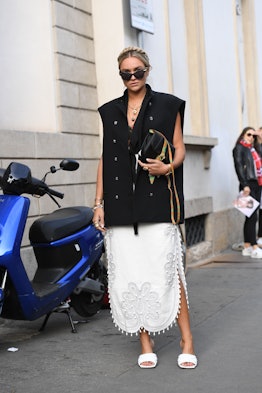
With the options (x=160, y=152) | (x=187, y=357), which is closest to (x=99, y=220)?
(x=160, y=152)

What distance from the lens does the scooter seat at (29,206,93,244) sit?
543cm

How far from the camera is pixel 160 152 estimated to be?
4.29 meters

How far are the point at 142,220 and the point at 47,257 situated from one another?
1392 mm

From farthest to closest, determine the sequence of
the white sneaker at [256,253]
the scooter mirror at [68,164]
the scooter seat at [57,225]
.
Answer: the white sneaker at [256,253] → the scooter seat at [57,225] → the scooter mirror at [68,164]

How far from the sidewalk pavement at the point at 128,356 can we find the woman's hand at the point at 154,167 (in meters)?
1.15

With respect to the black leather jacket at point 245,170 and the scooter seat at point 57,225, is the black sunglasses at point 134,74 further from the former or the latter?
the black leather jacket at point 245,170

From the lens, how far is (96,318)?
6.07m

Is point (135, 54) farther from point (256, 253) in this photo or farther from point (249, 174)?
point (249, 174)

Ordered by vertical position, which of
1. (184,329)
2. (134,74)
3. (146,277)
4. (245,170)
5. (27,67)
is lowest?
(184,329)

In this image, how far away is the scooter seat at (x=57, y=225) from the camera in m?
5.43

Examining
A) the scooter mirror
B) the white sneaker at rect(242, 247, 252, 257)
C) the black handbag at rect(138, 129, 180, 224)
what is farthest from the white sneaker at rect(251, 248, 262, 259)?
the black handbag at rect(138, 129, 180, 224)

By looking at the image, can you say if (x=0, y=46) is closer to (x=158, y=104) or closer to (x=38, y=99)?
(x=38, y=99)

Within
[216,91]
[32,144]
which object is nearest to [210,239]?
[216,91]

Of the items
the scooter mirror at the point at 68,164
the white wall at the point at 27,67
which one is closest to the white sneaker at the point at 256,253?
the white wall at the point at 27,67
